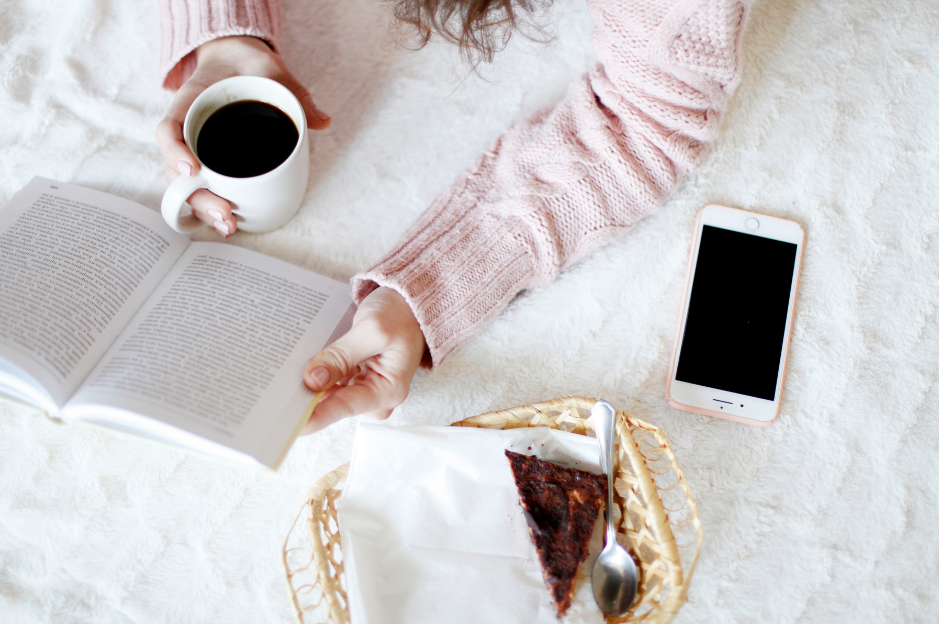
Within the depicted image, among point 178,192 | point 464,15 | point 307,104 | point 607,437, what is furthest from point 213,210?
point 607,437

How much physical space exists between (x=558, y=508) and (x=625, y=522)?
0.21ft

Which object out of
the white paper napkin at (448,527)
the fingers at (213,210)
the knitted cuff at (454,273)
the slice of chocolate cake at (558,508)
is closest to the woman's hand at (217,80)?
the fingers at (213,210)

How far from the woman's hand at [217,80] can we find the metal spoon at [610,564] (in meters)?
0.40

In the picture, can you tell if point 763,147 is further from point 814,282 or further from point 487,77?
point 487,77

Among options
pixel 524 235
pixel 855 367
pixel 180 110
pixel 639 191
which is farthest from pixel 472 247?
pixel 855 367

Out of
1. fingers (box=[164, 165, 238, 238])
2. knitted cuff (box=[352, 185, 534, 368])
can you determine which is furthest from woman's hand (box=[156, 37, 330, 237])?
knitted cuff (box=[352, 185, 534, 368])

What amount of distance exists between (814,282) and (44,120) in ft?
2.93

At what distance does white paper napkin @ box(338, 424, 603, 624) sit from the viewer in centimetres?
54

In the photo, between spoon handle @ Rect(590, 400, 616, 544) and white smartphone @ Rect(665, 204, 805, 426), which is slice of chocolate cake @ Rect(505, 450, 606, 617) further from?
white smartphone @ Rect(665, 204, 805, 426)

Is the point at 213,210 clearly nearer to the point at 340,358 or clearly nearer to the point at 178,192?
the point at 178,192

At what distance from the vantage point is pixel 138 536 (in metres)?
0.62

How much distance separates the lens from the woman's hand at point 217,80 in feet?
1.93

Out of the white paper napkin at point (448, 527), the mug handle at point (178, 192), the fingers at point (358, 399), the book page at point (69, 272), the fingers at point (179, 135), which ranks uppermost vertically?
the fingers at point (179, 135)

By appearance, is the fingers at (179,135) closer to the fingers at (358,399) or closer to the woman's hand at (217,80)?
the woman's hand at (217,80)
